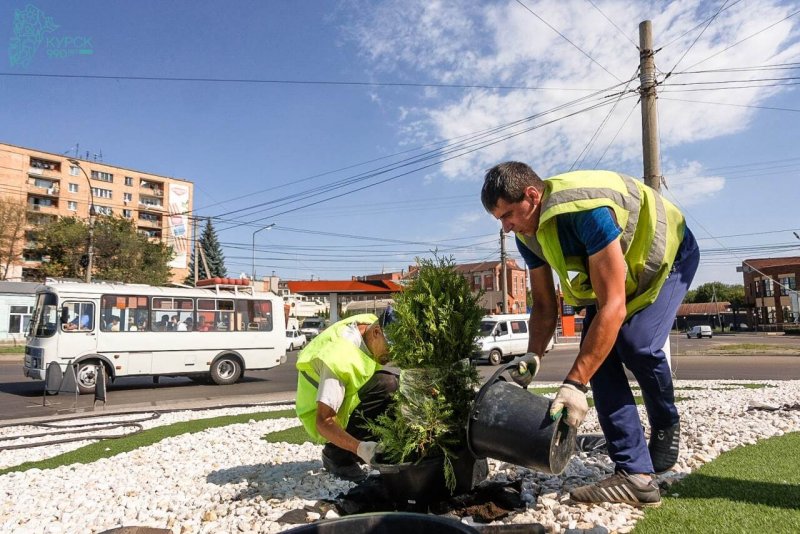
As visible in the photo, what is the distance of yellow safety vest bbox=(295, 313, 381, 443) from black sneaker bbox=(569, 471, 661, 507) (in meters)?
1.33

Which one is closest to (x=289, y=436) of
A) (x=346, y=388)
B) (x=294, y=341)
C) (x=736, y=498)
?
(x=346, y=388)

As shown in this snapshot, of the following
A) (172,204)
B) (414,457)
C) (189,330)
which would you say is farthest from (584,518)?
(172,204)

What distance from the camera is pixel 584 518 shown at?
8.19ft

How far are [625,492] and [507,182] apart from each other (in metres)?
1.65

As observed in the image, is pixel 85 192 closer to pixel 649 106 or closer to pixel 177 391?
pixel 177 391

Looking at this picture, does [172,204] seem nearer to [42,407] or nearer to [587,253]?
[42,407]

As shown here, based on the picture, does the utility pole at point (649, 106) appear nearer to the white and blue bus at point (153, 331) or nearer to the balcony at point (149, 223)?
the white and blue bus at point (153, 331)

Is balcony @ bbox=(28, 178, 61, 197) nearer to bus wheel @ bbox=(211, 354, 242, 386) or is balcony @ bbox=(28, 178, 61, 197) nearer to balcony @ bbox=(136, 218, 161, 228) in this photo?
balcony @ bbox=(136, 218, 161, 228)

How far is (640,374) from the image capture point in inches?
109

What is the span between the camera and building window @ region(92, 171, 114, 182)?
69.9 meters

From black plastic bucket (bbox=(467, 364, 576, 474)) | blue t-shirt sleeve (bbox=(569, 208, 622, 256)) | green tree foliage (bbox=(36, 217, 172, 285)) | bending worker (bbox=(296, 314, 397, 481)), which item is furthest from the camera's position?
green tree foliage (bbox=(36, 217, 172, 285))

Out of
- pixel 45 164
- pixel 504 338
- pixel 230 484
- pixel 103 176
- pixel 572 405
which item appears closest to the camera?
pixel 572 405

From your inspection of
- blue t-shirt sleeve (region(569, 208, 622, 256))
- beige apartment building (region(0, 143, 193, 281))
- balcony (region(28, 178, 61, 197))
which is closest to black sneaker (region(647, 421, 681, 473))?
blue t-shirt sleeve (region(569, 208, 622, 256))

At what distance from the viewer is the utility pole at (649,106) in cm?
852
